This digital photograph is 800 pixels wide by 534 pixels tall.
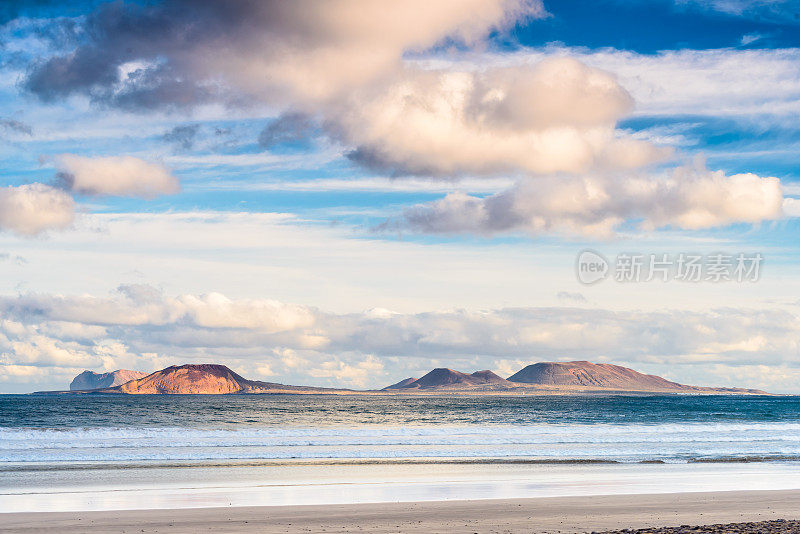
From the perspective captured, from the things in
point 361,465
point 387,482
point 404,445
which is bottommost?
point 404,445

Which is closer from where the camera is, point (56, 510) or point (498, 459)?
point (56, 510)

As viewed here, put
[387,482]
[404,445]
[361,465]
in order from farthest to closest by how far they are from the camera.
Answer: [404,445] < [361,465] < [387,482]

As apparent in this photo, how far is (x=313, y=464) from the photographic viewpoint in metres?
31.0

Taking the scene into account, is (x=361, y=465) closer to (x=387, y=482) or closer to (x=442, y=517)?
(x=387, y=482)

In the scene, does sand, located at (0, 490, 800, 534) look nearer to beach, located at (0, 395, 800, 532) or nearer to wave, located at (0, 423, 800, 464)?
beach, located at (0, 395, 800, 532)

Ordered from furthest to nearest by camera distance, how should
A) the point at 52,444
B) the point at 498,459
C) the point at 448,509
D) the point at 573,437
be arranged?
the point at 573,437 < the point at 52,444 < the point at 498,459 < the point at 448,509

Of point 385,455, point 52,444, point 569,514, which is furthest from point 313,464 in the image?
point 52,444

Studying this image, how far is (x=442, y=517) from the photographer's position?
1838cm

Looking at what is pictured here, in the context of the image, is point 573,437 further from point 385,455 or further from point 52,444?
point 52,444

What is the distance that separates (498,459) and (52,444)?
2416 centimetres

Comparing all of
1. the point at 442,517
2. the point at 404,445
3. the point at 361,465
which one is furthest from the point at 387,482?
the point at 404,445

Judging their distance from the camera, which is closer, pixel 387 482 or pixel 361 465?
pixel 387 482

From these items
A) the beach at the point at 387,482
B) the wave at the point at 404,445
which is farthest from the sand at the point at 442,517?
the wave at the point at 404,445

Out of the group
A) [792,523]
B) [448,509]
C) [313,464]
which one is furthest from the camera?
[313,464]
